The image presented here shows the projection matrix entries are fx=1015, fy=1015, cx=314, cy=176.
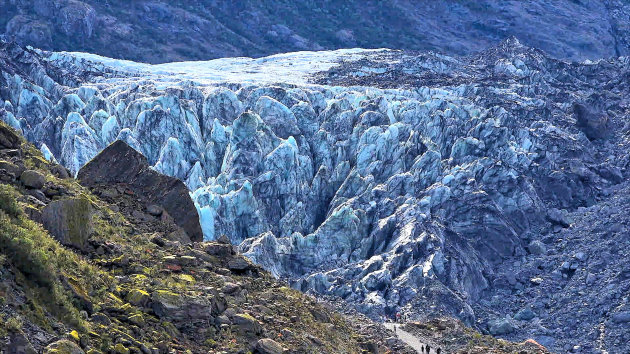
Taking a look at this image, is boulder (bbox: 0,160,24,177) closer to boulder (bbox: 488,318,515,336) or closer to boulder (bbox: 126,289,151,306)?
boulder (bbox: 126,289,151,306)

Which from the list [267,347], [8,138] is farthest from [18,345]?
[8,138]

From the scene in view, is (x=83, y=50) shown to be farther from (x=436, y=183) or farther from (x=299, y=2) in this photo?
(x=436, y=183)

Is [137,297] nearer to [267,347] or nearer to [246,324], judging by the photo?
[246,324]

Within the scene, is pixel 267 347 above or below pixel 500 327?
above

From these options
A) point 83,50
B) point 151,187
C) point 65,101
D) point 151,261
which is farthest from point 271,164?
point 83,50

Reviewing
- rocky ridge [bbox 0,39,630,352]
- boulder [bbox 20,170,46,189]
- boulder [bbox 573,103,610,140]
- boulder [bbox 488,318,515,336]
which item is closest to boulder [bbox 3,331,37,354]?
boulder [bbox 20,170,46,189]

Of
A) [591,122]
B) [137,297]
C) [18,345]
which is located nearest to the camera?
[18,345]
